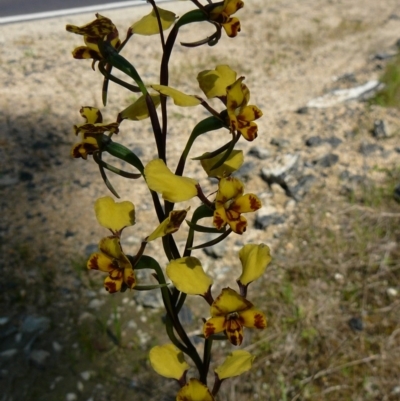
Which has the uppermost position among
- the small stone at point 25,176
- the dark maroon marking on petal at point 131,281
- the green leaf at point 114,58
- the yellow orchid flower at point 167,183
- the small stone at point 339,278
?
the green leaf at point 114,58

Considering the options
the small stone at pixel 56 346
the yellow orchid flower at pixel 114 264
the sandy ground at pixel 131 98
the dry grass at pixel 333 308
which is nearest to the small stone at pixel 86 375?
the small stone at pixel 56 346

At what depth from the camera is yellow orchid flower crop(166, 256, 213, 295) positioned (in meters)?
0.87

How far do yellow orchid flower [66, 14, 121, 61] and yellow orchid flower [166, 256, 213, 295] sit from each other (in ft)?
1.16

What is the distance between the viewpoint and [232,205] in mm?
842

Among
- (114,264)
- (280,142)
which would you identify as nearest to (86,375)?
(114,264)

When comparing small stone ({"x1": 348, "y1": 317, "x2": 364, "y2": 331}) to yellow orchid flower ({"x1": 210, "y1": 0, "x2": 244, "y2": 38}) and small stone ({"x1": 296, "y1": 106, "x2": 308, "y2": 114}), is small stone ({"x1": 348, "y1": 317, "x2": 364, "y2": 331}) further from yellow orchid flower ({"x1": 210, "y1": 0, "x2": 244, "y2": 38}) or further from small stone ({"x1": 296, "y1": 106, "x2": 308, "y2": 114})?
small stone ({"x1": 296, "y1": 106, "x2": 308, "y2": 114})

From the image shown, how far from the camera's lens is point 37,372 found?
1843 millimetres

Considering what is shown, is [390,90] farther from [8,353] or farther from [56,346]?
[8,353]

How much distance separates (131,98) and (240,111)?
2631mm

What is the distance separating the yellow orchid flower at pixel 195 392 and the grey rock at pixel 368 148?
82.2 inches

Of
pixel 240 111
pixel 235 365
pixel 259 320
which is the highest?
pixel 240 111

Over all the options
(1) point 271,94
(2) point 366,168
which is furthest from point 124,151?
(1) point 271,94

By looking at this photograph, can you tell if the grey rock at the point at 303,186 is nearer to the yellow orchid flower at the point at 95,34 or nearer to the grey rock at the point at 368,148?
the grey rock at the point at 368,148

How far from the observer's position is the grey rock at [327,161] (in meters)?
2.71
